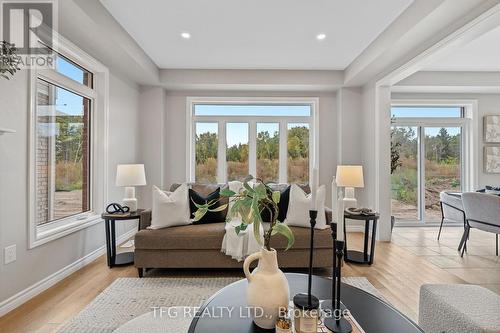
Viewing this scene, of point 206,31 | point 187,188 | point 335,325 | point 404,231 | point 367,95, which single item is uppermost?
point 206,31

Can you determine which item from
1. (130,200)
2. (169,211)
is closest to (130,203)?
(130,200)

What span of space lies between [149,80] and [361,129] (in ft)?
12.1

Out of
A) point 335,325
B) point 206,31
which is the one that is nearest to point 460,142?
point 206,31

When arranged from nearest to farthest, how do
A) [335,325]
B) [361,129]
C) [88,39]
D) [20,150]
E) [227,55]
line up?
[335,325], [20,150], [88,39], [227,55], [361,129]

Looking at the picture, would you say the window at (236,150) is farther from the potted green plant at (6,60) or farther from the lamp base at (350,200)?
the potted green plant at (6,60)

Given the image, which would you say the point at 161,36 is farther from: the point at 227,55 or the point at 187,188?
the point at 187,188

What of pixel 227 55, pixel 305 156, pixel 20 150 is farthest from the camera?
pixel 305 156

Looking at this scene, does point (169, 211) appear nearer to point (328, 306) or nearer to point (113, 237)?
point (113, 237)

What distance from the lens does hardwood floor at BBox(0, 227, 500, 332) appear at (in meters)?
2.08

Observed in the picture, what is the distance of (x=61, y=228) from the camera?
2709 millimetres

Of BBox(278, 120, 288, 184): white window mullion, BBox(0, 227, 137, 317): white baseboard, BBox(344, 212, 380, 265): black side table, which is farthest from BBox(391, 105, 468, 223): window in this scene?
BBox(0, 227, 137, 317): white baseboard

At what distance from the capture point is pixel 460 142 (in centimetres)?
520

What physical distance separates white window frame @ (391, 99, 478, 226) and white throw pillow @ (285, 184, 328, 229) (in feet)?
10.4

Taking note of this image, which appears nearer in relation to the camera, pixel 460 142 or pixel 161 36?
pixel 161 36
